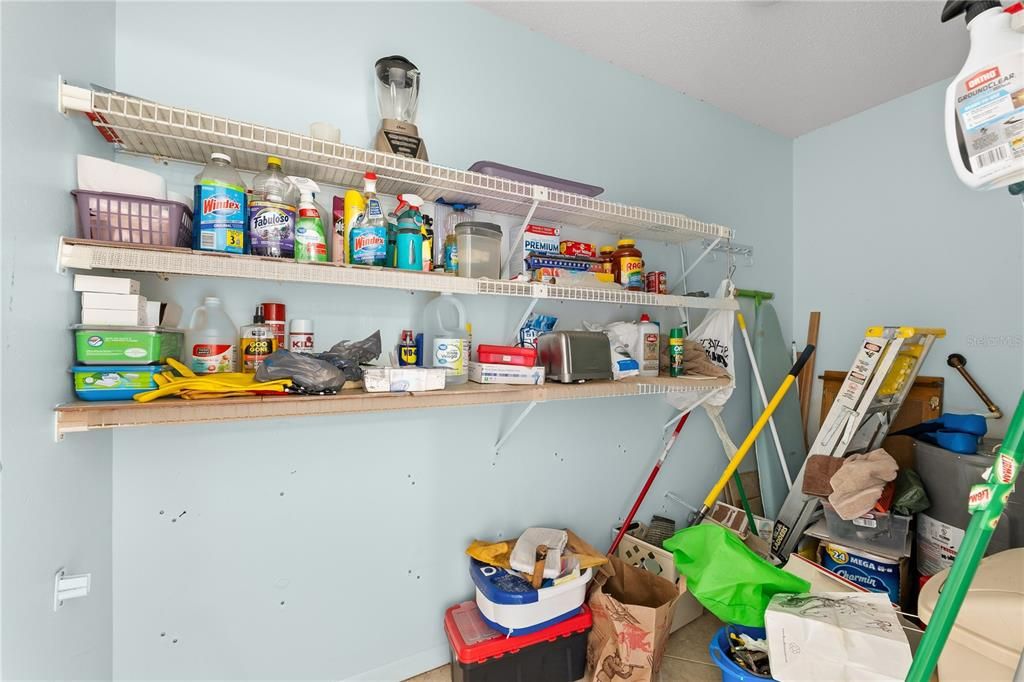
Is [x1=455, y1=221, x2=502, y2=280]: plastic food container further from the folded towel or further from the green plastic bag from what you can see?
the folded towel

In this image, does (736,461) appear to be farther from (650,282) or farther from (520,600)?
(520,600)

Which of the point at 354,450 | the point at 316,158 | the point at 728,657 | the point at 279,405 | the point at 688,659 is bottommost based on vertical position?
the point at 688,659

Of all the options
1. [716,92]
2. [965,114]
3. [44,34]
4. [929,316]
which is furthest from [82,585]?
[929,316]

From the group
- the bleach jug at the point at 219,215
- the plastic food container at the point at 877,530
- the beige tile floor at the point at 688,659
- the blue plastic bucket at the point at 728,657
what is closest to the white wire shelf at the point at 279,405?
the bleach jug at the point at 219,215

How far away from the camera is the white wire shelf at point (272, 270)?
0.86 meters

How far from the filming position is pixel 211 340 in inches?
44.3

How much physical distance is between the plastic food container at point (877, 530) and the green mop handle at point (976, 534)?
133 centimetres

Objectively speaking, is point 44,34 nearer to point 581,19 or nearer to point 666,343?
point 581,19

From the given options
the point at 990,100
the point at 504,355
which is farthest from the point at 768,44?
the point at 504,355

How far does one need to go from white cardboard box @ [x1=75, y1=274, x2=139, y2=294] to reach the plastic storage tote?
1.27 meters

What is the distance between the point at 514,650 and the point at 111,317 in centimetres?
141

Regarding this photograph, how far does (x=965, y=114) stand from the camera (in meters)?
0.68

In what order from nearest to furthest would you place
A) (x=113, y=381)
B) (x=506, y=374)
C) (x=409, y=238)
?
(x=113, y=381) → (x=409, y=238) → (x=506, y=374)

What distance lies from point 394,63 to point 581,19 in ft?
2.63
